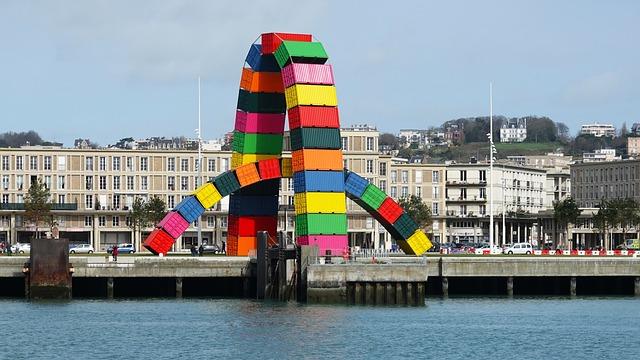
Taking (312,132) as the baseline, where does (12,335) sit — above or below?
below

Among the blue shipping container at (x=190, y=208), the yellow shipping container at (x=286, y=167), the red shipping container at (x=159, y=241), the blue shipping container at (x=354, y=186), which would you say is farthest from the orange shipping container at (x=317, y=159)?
the red shipping container at (x=159, y=241)

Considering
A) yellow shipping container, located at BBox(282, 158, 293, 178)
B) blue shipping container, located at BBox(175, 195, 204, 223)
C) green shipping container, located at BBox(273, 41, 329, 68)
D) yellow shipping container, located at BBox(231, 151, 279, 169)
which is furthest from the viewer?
yellow shipping container, located at BBox(231, 151, 279, 169)

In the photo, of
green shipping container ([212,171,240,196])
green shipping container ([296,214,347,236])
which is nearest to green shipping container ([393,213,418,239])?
green shipping container ([296,214,347,236])

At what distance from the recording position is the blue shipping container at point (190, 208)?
4688 inches

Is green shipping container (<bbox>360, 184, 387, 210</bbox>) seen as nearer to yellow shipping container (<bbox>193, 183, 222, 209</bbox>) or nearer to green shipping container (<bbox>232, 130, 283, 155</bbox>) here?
green shipping container (<bbox>232, 130, 283, 155</bbox>)

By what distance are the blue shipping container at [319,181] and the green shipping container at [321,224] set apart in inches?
73.5

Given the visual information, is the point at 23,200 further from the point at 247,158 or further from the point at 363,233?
the point at 247,158

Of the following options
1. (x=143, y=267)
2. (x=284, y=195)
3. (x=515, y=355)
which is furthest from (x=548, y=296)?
(x=284, y=195)

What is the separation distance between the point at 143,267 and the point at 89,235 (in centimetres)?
8547

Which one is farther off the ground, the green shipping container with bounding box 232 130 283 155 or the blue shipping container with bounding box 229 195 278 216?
the green shipping container with bounding box 232 130 283 155

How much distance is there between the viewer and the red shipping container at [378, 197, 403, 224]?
120m

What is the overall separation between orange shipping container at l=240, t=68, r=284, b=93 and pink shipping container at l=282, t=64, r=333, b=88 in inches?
307

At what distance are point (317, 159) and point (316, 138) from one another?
1.47 metres

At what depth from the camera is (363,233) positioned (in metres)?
199
